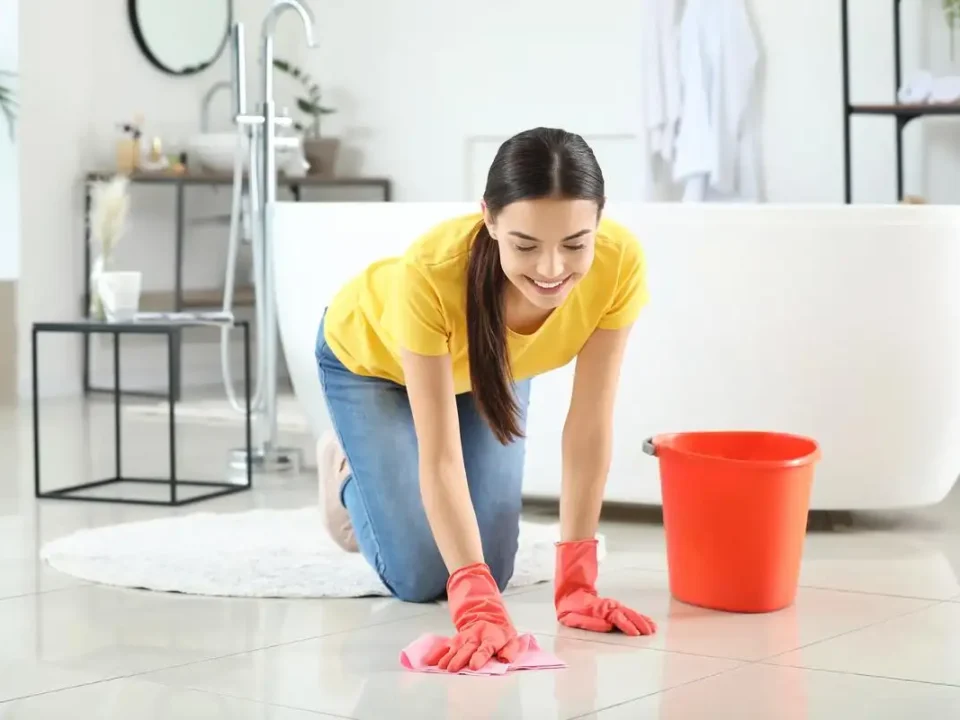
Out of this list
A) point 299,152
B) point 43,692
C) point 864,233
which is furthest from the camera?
point 299,152

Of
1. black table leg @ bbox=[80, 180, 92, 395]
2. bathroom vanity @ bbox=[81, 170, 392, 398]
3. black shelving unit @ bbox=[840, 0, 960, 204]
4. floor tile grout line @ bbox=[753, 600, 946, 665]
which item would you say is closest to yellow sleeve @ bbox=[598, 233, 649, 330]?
floor tile grout line @ bbox=[753, 600, 946, 665]

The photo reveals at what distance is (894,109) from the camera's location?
16.2 ft

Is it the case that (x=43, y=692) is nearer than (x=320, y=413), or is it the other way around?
(x=43, y=692)

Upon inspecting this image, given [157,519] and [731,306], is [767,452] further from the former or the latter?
[157,519]

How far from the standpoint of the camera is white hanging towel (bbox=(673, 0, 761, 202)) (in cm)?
550

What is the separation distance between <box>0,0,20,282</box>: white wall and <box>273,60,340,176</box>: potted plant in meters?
1.20

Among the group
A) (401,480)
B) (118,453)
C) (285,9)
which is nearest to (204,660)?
(401,480)

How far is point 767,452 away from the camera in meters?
2.62

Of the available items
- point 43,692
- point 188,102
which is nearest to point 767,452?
point 43,692

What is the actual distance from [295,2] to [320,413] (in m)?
1.16

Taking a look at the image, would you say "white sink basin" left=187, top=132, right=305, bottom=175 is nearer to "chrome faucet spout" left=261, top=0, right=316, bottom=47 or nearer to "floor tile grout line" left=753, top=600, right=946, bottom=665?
"chrome faucet spout" left=261, top=0, right=316, bottom=47

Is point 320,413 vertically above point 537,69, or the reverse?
point 537,69

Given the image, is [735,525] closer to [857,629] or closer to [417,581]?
[857,629]

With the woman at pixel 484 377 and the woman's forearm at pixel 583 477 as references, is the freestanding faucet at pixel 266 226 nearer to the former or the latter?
the woman at pixel 484 377
